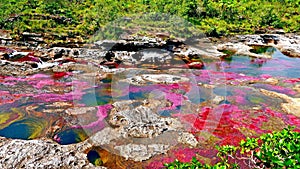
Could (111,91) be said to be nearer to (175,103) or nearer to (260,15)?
(175,103)

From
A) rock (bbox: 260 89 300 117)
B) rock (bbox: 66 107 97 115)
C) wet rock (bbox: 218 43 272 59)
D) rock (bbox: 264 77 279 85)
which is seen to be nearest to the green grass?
rock (bbox: 66 107 97 115)

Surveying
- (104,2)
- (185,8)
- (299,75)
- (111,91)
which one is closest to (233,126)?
(111,91)

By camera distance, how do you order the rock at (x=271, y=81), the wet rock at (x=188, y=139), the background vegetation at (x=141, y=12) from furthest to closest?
1. the background vegetation at (x=141, y=12)
2. the rock at (x=271, y=81)
3. the wet rock at (x=188, y=139)

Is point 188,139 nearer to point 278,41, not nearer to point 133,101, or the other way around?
point 133,101

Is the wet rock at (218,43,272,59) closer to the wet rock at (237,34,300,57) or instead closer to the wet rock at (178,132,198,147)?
the wet rock at (237,34,300,57)

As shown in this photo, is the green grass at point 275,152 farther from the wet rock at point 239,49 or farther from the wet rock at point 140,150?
the wet rock at point 239,49

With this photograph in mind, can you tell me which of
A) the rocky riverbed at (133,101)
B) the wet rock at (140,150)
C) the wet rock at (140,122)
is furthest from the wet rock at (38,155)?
the wet rock at (140,122)

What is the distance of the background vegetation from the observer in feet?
225

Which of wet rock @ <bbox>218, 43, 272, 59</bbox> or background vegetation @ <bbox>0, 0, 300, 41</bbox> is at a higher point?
background vegetation @ <bbox>0, 0, 300, 41</bbox>

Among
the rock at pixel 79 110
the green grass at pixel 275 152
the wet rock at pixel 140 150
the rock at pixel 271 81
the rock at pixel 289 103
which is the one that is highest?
the green grass at pixel 275 152

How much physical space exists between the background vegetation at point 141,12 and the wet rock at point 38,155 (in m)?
47.4

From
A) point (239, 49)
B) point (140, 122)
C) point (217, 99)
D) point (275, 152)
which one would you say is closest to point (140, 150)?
point (140, 122)

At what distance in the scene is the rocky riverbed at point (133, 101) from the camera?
74.7ft

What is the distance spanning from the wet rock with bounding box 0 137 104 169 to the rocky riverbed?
0.07 metres
